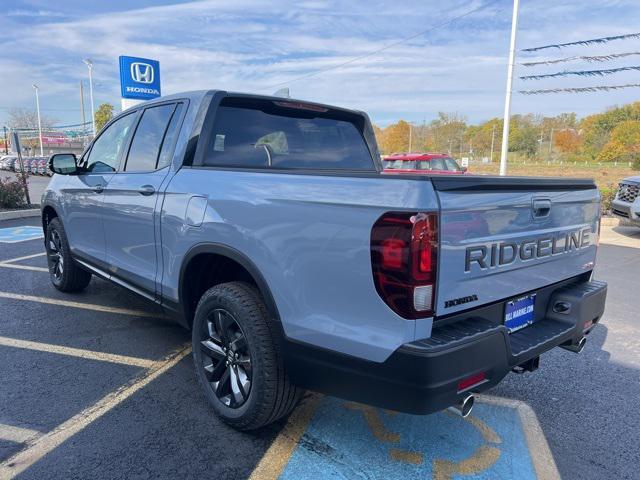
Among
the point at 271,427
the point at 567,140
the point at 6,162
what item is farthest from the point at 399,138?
the point at 271,427

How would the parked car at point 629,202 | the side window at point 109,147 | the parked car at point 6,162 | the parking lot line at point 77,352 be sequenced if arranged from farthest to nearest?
the parked car at point 6,162, the parked car at point 629,202, the side window at point 109,147, the parking lot line at point 77,352

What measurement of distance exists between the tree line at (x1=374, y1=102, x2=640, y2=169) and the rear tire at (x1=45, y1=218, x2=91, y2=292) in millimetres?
70444

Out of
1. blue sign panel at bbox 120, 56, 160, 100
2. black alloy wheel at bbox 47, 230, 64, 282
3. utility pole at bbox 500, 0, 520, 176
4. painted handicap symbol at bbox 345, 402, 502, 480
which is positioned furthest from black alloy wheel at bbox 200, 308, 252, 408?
utility pole at bbox 500, 0, 520, 176

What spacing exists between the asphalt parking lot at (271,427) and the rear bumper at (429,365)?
57cm

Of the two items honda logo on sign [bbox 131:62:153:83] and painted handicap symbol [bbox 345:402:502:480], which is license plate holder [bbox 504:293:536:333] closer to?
painted handicap symbol [bbox 345:402:502:480]

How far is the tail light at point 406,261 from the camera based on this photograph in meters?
1.92

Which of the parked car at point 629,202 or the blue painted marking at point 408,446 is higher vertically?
the parked car at point 629,202

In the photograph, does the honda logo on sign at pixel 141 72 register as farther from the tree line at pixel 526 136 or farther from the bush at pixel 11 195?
the tree line at pixel 526 136

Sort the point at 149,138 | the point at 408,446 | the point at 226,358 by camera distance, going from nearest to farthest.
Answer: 1. the point at 408,446
2. the point at 226,358
3. the point at 149,138

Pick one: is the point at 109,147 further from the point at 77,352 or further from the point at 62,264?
the point at 77,352

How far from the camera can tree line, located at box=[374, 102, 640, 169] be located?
74.6 metres

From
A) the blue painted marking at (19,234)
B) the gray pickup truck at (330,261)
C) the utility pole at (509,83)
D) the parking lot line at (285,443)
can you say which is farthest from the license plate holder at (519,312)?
the utility pole at (509,83)

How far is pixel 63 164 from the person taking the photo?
4.46 meters

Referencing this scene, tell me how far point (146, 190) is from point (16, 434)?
5.33ft
